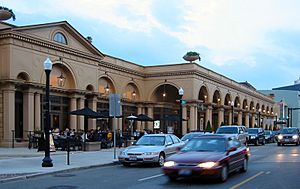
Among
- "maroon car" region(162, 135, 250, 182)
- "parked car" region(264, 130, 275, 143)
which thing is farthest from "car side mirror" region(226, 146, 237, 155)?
"parked car" region(264, 130, 275, 143)

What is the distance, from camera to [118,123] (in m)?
46.5

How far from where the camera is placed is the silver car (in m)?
18.7

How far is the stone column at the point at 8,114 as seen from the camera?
31.2 m

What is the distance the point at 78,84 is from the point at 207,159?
26.9 meters

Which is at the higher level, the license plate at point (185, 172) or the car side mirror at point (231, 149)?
the car side mirror at point (231, 149)

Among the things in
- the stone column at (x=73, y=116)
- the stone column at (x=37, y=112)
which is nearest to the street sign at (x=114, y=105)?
the stone column at (x=37, y=112)

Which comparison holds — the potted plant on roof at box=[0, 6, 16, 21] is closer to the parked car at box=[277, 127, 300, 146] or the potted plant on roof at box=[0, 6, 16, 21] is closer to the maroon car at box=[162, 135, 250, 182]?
the maroon car at box=[162, 135, 250, 182]

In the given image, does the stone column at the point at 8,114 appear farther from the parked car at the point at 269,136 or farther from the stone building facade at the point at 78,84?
the parked car at the point at 269,136

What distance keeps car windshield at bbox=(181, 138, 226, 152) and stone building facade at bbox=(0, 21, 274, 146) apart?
19.7m

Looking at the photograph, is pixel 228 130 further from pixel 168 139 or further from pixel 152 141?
pixel 152 141

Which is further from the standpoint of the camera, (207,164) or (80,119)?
(80,119)

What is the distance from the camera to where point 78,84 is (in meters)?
38.4

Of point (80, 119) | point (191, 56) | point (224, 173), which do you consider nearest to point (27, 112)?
point (80, 119)

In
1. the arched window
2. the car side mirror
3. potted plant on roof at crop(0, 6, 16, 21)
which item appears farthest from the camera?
the arched window
